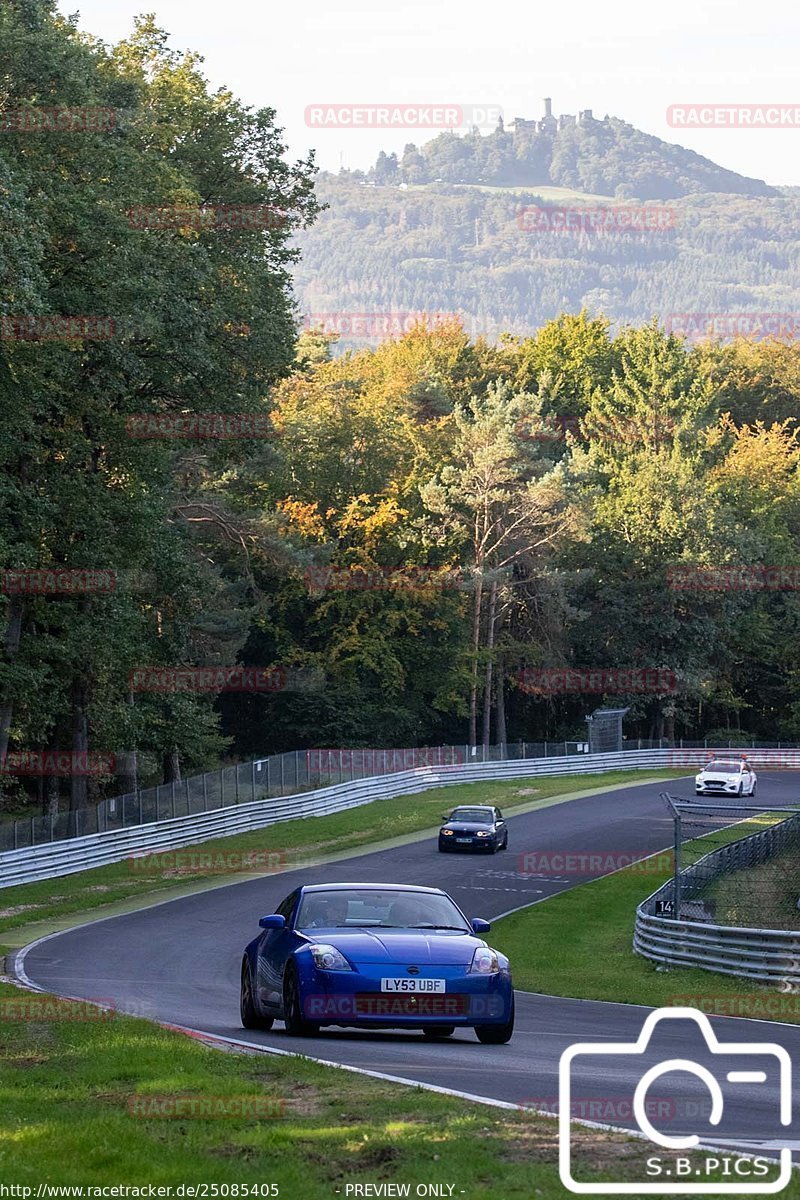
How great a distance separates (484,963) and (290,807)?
39.5 metres

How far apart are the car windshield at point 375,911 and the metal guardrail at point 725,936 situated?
685cm

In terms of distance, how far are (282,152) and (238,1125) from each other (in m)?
38.4

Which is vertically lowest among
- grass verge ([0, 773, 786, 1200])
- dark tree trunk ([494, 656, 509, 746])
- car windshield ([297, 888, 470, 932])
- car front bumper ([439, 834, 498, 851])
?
dark tree trunk ([494, 656, 509, 746])

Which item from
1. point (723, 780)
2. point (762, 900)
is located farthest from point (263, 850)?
point (723, 780)

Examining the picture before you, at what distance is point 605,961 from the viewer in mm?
25484

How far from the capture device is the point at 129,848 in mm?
42562

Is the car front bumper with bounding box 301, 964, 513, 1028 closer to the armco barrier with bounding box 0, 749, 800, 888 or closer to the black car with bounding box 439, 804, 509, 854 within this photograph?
the armco barrier with bounding box 0, 749, 800, 888

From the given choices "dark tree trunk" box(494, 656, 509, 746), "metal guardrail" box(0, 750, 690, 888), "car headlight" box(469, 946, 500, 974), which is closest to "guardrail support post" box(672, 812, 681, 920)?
"car headlight" box(469, 946, 500, 974)

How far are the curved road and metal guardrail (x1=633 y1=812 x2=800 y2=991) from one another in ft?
2.45

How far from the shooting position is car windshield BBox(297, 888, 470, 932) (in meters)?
14.7

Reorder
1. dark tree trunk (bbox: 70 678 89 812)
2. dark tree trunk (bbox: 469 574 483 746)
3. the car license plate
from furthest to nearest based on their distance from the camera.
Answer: dark tree trunk (bbox: 469 574 483 746)
dark tree trunk (bbox: 70 678 89 812)
the car license plate

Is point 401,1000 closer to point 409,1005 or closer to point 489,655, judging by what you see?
point 409,1005

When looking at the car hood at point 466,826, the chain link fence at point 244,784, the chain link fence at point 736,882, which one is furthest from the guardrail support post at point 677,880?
the car hood at point 466,826

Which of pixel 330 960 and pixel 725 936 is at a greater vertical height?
pixel 330 960
